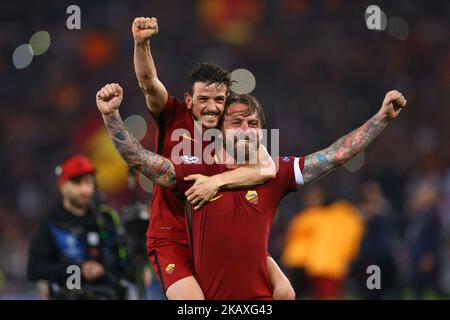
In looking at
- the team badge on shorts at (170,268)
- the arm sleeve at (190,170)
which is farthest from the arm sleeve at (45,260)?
the arm sleeve at (190,170)

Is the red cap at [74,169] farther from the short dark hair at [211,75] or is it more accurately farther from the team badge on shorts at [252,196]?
the team badge on shorts at [252,196]

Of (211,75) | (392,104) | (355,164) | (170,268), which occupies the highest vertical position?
(211,75)

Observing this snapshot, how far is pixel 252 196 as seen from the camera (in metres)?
5.50

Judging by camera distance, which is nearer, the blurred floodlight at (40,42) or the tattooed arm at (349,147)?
the tattooed arm at (349,147)

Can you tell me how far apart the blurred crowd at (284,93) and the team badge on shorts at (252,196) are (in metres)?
7.44

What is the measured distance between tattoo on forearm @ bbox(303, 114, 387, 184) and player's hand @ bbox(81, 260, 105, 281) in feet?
9.15

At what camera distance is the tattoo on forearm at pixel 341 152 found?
5.69 m

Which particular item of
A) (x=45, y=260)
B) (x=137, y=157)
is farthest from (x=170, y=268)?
(x=45, y=260)

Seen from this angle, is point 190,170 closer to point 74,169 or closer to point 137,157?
point 137,157

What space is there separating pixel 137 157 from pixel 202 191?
1.45 ft

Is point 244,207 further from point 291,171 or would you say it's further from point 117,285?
point 117,285

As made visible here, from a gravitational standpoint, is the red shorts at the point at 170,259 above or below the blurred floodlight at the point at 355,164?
below
